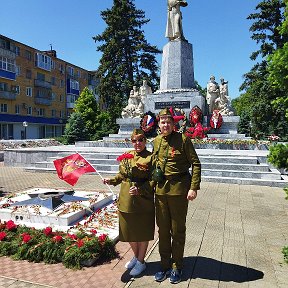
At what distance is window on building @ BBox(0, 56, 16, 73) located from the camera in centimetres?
3816

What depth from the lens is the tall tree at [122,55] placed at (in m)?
33.9

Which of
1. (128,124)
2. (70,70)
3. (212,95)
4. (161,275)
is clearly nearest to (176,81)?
(212,95)

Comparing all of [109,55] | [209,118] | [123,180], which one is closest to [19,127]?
[109,55]

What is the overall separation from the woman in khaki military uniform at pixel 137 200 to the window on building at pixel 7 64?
40.5m

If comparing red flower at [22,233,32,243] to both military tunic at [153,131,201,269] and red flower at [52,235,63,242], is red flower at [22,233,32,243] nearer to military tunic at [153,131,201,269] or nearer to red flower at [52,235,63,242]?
red flower at [52,235,63,242]

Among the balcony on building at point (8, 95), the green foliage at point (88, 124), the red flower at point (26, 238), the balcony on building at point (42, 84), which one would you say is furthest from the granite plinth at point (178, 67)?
the balcony on building at point (42, 84)

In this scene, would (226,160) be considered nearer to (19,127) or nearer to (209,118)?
(209,118)

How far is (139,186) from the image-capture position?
11.7 feet

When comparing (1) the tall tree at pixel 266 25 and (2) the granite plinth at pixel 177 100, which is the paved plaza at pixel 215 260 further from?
(1) the tall tree at pixel 266 25

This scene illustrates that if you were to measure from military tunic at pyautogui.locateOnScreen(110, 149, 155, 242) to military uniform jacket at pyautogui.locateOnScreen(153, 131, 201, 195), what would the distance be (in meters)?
0.16

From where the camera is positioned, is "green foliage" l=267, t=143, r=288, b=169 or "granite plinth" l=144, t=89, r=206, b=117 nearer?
"green foliage" l=267, t=143, r=288, b=169

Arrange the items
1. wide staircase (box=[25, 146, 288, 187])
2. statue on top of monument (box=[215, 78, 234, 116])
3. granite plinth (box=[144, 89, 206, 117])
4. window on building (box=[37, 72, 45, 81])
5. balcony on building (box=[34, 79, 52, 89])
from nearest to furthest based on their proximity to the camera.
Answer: wide staircase (box=[25, 146, 288, 187])
granite plinth (box=[144, 89, 206, 117])
statue on top of monument (box=[215, 78, 234, 116])
balcony on building (box=[34, 79, 52, 89])
window on building (box=[37, 72, 45, 81])

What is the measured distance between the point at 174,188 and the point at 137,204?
0.51m

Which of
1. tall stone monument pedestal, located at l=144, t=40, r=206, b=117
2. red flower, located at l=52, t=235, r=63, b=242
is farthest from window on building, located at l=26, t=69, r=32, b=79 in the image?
red flower, located at l=52, t=235, r=63, b=242
